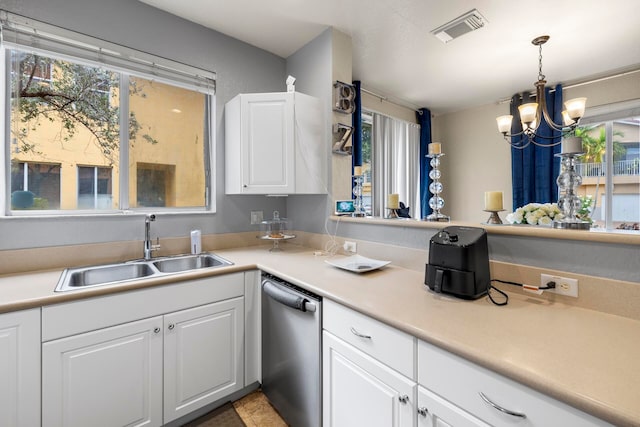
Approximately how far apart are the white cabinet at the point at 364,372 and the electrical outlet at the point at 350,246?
77 cm

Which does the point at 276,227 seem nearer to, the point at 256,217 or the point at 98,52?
the point at 256,217

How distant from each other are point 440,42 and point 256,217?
2.22 metres

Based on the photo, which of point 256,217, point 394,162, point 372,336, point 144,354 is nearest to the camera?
point 372,336

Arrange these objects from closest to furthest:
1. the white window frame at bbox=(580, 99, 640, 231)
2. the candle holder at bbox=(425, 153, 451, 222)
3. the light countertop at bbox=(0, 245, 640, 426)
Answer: the light countertop at bbox=(0, 245, 640, 426) < the candle holder at bbox=(425, 153, 451, 222) < the white window frame at bbox=(580, 99, 640, 231)

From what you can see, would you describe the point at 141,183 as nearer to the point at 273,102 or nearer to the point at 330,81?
the point at 273,102

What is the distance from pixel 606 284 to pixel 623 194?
3.47 meters

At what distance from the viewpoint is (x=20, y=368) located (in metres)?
1.16

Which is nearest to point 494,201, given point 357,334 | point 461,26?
point 357,334

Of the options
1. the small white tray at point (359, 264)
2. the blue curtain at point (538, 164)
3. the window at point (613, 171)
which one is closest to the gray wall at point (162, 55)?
the small white tray at point (359, 264)

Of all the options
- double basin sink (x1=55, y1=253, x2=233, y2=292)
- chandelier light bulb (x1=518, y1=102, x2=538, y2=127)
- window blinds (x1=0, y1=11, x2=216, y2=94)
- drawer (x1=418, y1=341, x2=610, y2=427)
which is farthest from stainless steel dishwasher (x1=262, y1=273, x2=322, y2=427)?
chandelier light bulb (x1=518, y1=102, x2=538, y2=127)

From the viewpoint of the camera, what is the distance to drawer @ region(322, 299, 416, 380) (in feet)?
3.16

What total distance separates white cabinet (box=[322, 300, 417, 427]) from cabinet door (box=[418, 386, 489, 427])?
0.09 ft

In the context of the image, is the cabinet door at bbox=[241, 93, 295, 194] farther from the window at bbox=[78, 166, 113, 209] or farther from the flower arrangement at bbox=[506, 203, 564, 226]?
the flower arrangement at bbox=[506, 203, 564, 226]

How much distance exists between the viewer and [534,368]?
2.29ft
